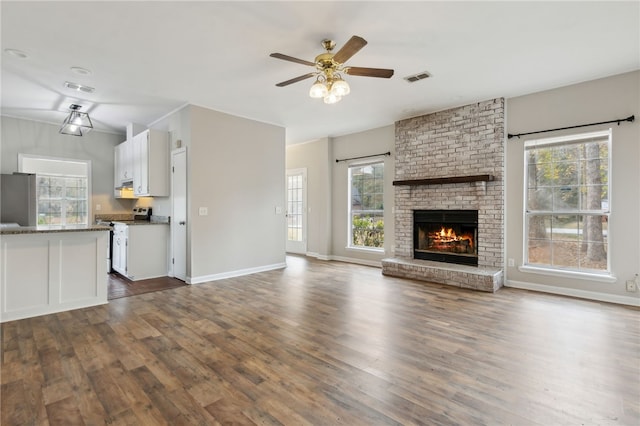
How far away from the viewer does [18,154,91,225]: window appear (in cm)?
594

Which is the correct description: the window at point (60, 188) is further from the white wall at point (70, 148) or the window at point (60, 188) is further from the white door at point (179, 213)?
the white door at point (179, 213)

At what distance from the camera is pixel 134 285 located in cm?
478

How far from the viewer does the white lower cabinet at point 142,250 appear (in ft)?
16.7

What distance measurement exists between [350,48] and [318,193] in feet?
16.0

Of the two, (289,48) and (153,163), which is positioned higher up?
(289,48)

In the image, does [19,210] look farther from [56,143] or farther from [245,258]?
[245,258]

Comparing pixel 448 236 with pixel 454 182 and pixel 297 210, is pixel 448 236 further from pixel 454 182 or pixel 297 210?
pixel 297 210

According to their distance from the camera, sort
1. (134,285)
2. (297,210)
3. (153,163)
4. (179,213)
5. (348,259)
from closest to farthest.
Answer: (134,285) < (179,213) < (153,163) < (348,259) < (297,210)

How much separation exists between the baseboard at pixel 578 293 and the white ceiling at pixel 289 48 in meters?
2.77

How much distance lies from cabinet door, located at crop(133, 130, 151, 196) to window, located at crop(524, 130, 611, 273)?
20.0 ft

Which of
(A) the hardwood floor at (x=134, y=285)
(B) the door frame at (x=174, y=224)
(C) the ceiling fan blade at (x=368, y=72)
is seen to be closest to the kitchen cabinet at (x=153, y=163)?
(B) the door frame at (x=174, y=224)

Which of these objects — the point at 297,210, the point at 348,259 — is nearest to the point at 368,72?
the point at 348,259

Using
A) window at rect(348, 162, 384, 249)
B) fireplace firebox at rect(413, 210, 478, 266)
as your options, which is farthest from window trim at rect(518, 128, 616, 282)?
window at rect(348, 162, 384, 249)

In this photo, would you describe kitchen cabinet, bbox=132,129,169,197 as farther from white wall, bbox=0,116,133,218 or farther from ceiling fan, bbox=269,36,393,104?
ceiling fan, bbox=269,36,393,104
